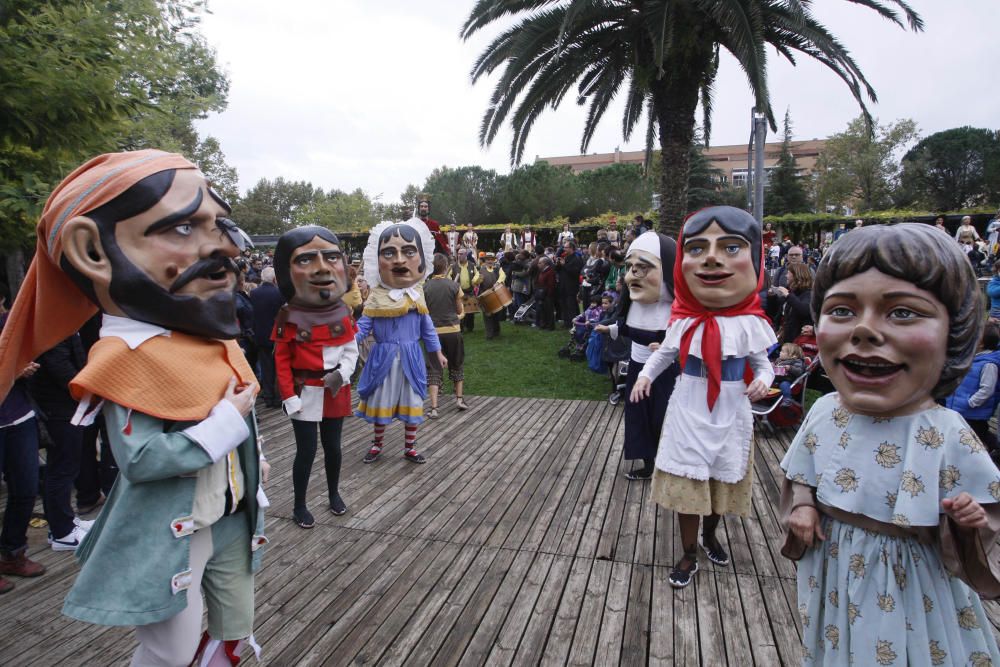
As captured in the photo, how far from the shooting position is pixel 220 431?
5.72 ft

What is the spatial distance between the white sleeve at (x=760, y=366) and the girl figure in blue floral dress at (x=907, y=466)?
A: 1.27 m

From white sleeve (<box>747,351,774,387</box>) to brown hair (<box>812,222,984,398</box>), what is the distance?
1.32m

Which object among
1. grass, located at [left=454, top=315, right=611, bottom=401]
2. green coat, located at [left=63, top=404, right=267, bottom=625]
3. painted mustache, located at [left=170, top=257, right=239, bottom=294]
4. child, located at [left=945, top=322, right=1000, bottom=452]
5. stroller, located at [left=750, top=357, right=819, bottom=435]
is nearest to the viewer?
green coat, located at [left=63, top=404, right=267, bottom=625]

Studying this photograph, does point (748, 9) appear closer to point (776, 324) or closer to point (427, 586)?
point (776, 324)

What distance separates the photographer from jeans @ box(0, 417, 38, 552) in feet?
10.5

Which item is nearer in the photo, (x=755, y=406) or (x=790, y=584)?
(x=790, y=584)

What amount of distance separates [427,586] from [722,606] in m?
1.47

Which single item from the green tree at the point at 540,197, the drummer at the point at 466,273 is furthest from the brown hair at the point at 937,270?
the green tree at the point at 540,197

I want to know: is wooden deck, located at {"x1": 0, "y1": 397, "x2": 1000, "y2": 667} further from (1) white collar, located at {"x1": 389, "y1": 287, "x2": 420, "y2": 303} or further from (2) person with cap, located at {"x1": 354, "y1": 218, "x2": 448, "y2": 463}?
(1) white collar, located at {"x1": 389, "y1": 287, "x2": 420, "y2": 303}

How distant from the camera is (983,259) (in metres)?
11.5

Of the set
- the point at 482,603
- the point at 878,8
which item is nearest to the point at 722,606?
the point at 482,603

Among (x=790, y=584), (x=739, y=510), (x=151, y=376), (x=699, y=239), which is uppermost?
(x=699, y=239)

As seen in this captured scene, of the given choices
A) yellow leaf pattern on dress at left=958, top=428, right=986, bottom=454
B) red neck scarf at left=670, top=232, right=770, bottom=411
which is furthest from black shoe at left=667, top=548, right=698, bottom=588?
yellow leaf pattern on dress at left=958, top=428, right=986, bottom=454

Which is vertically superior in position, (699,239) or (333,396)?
(699,239)
